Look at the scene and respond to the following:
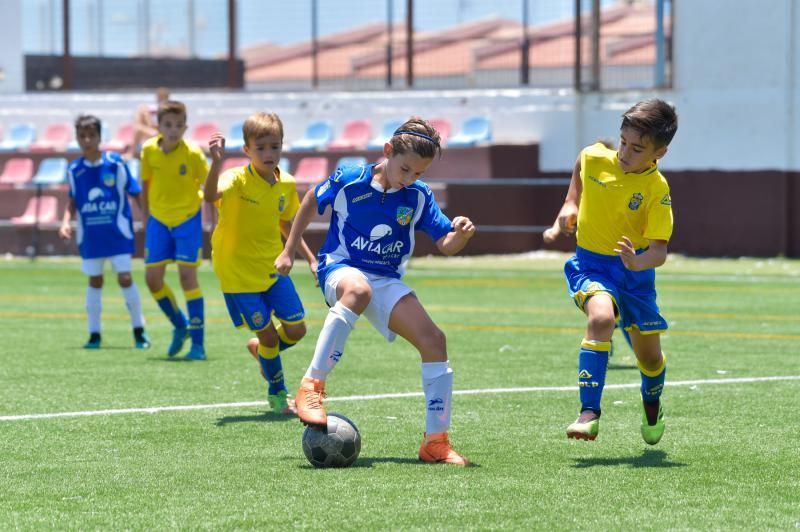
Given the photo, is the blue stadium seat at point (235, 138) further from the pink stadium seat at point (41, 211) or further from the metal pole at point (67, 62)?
the metal pole at point (67, 62)

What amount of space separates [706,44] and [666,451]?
18.0 m

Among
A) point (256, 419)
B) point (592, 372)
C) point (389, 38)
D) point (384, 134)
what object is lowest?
point (256, 419)

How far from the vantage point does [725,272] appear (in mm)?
21047

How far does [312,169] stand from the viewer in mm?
25016

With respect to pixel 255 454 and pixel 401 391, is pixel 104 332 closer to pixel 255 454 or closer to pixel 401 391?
pixel 401 391

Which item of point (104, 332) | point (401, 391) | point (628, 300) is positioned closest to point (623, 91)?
point (104, 332)

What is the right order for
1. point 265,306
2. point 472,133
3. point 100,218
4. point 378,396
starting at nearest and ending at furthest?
point 265,306, point 378,396, point 100,218, point 472,133

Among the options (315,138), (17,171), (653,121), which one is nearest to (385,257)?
(653,121)

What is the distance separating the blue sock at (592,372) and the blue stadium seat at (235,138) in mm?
19618

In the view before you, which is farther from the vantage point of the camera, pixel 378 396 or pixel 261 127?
pixel 378 396

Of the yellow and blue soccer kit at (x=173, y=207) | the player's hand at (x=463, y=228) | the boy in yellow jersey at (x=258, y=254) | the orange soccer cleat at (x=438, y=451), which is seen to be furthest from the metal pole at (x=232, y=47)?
the orange soccer cleat at (x=438, y=451)

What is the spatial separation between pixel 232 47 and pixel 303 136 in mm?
2945

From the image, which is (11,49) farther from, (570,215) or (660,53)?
(570,215)

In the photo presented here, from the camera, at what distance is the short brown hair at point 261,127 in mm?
8461
